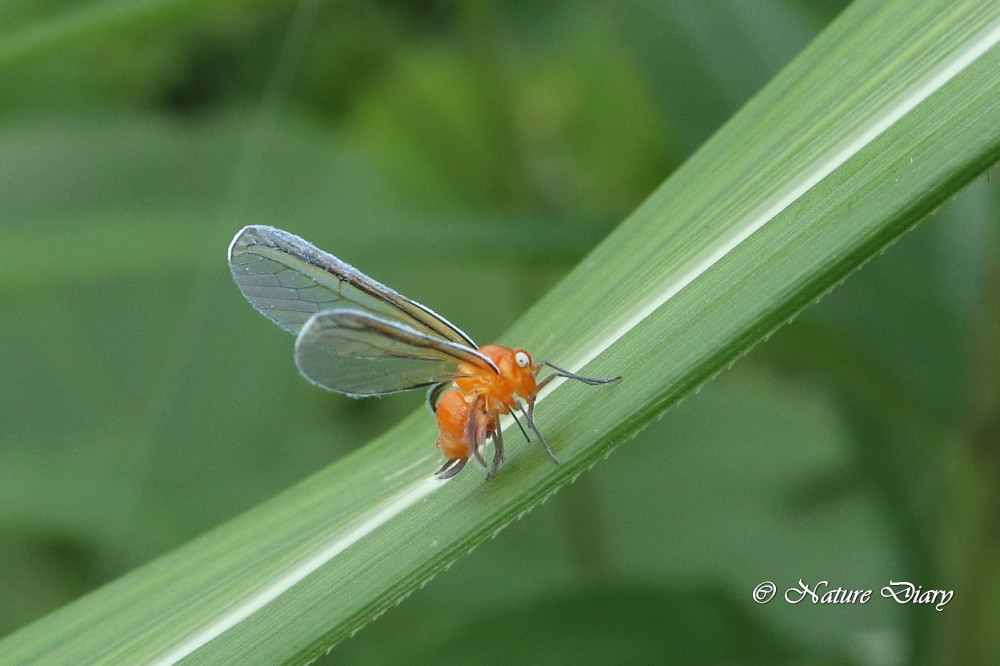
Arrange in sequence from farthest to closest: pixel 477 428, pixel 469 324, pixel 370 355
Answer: pixel 469 324
pixel 477 428
pixel 370 355

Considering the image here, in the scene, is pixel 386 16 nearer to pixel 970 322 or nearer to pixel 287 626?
pixel 970 322

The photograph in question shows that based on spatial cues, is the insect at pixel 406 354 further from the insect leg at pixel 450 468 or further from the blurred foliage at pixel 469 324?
the blurred foliage at pixel 469 324

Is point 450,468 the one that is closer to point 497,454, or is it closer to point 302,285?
point 497,454

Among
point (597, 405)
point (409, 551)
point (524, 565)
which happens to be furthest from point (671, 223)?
point (524, 565)

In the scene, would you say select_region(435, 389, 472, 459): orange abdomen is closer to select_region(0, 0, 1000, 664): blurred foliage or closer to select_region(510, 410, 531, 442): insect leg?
select_region(510, 410, 531, 442): insect leg

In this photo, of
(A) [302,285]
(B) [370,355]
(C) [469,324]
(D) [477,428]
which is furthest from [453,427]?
(C) [469,324]

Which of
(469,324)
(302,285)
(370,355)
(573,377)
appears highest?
(469,324)

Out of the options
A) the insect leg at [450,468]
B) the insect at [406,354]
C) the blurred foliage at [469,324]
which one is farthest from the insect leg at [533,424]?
the blurred foliage at [469,324]

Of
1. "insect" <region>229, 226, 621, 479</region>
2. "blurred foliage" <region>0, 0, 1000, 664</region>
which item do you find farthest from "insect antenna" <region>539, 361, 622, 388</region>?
"blurred foliage" <region>0, 0, 1000, 664</region>
